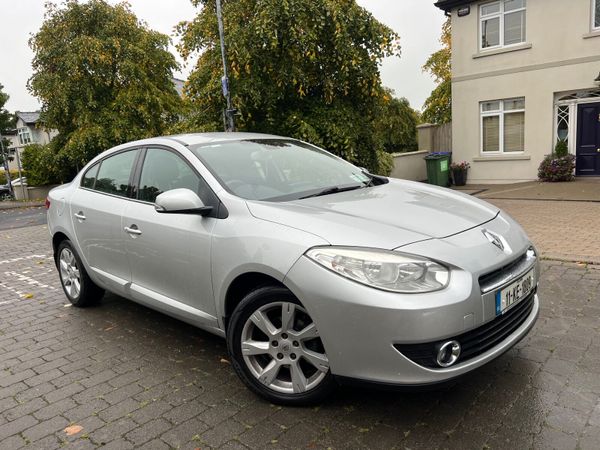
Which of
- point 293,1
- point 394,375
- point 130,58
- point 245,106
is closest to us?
point 394,375

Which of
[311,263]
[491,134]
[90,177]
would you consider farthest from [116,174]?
[491,134]

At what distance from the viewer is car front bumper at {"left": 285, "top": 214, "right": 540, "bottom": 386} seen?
237cm

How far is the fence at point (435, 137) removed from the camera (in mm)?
17672

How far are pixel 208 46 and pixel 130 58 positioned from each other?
12180mm

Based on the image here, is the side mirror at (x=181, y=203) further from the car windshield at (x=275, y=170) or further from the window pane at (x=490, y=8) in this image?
the window pane at (x=490, y=8)

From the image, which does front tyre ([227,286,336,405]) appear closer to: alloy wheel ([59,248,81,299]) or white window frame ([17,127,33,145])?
alloy wheel ([59,248,81,299])

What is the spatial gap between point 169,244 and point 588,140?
14.2 metres

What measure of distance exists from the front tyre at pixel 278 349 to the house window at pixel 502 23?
581 inches

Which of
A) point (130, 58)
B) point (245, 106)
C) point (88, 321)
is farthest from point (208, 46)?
point (130, 58)

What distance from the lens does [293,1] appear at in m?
10.2

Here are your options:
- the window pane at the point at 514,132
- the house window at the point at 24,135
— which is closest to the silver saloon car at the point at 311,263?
the window pane at the point at 514,132

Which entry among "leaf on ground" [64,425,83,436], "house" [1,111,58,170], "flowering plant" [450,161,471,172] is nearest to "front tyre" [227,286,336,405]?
"leaf on ground" [64,425,83,436]

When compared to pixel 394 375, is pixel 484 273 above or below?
above

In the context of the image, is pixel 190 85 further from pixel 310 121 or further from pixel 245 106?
pixel 310 121
